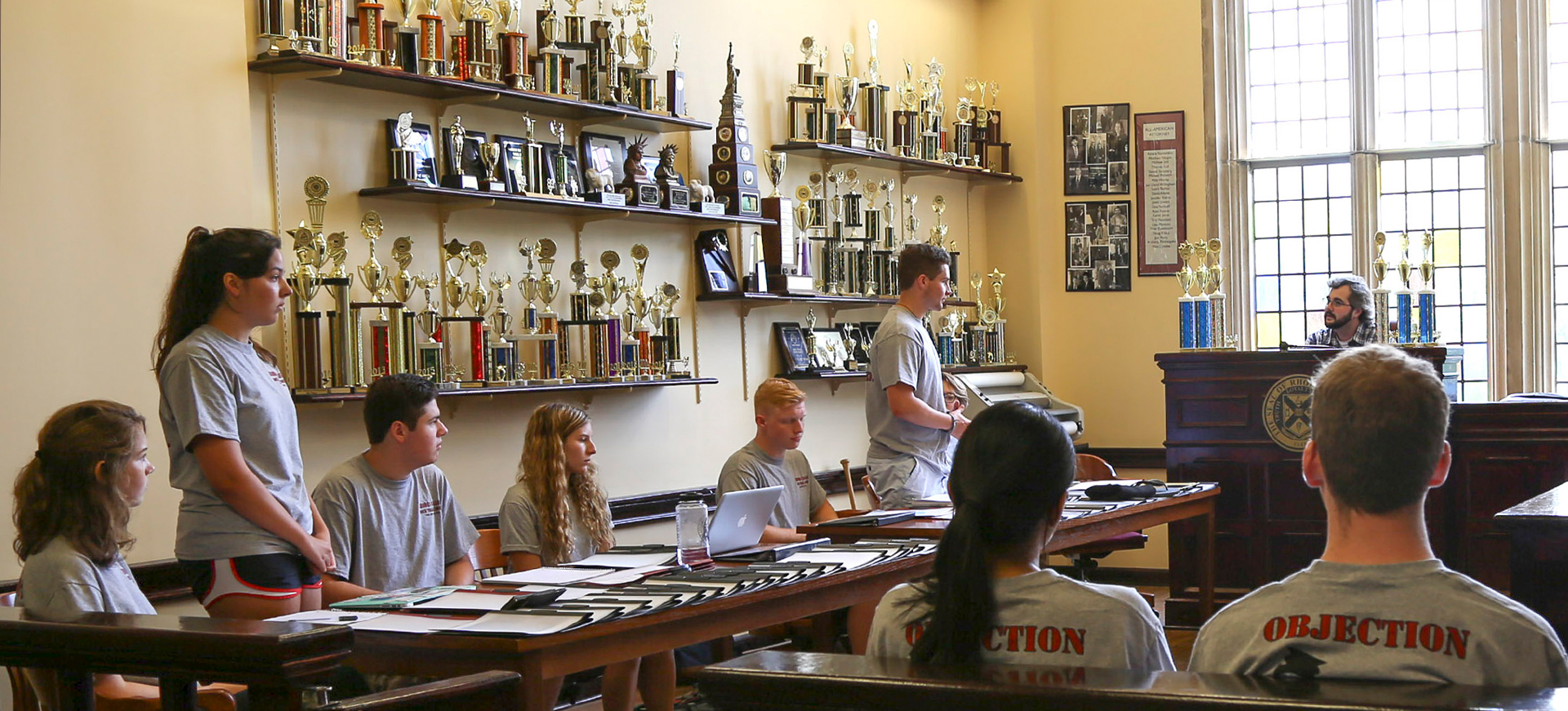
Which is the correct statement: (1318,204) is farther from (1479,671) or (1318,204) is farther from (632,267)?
(1479,671)

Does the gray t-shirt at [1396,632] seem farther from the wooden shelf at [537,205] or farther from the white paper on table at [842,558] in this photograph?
the wooden shelf at [537,205]

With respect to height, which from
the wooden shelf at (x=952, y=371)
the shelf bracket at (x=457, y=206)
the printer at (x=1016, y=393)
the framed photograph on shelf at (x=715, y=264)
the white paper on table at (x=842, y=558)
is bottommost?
the white paper on table at (x=842, y=558)

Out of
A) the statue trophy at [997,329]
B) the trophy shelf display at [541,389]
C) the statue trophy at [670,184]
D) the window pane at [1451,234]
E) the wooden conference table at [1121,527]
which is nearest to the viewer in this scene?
the wooden conference table at [1121,527]

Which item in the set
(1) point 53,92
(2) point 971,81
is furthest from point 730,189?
(1) point 53,92

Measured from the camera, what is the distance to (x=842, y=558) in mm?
3584

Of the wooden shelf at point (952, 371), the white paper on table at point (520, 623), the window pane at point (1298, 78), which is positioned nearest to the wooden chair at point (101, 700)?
the white paper on table at point (520, 623)

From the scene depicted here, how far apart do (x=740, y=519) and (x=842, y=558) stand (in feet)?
0.93

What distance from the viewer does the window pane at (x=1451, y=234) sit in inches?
314

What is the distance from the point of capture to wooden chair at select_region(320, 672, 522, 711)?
2.02 metres

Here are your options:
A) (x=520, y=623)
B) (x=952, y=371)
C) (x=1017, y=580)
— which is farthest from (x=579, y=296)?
(x=1017, y=580)

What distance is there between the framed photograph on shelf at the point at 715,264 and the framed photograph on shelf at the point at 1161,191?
2.96 m

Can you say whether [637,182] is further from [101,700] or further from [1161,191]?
[1161,191]

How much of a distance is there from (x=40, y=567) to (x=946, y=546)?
1.73 meters

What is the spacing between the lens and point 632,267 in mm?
5965
